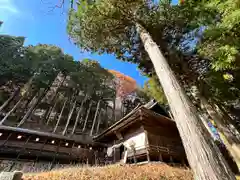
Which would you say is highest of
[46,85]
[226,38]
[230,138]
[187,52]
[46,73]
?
[46,73]

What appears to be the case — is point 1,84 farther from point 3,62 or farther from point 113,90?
point 113,90

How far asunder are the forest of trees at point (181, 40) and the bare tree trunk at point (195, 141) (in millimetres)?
747

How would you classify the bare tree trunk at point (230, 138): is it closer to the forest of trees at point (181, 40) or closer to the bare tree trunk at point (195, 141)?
the forest of trees at point (181, 40)

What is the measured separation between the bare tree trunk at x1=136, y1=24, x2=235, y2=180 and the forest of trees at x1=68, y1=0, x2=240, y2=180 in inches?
29.4

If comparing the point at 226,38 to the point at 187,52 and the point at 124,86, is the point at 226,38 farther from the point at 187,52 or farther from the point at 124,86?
the point at 124,86

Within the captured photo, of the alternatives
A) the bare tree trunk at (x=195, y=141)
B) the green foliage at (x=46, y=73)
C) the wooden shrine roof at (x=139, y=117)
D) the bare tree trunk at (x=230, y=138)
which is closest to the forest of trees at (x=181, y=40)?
the bare tree trunk at (x=230, y=138)

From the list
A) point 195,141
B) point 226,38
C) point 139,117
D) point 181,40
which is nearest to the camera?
point 195,141

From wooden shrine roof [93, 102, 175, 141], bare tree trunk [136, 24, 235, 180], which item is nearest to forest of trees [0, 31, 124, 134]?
wooden shrine roof [93, 102, 175, 141]

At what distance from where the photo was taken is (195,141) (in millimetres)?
2412

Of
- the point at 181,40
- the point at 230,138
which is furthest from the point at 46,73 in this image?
the point at 230,138

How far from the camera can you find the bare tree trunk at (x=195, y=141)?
6.63ft

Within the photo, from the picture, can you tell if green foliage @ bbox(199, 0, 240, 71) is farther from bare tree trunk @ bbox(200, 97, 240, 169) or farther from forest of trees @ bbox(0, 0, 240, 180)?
bare tree trunk @ bbox(200, 97, 240, 169)

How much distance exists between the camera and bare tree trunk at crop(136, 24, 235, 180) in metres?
2.02

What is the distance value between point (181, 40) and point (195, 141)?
7.67 meters
